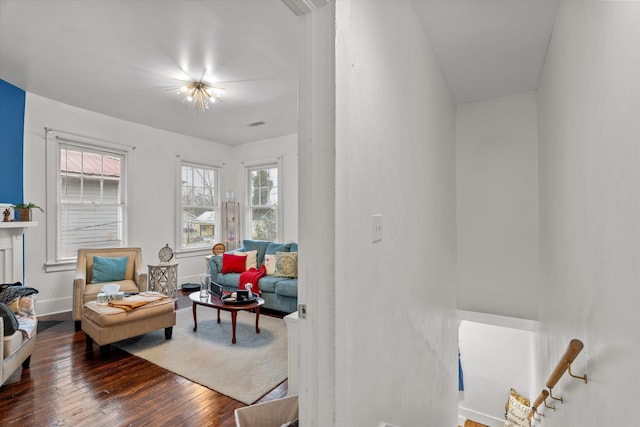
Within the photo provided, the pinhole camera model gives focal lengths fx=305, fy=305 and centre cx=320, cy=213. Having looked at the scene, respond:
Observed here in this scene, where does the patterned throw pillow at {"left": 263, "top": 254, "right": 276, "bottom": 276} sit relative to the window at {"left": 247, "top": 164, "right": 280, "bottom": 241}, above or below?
below

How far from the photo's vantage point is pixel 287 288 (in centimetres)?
402

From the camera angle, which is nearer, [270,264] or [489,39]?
[489,39]

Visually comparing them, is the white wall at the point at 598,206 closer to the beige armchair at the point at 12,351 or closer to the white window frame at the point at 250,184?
the beige armchair at the point at 12,351

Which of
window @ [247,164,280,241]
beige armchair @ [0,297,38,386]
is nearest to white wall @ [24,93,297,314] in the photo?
window @ [247,164,280,241]

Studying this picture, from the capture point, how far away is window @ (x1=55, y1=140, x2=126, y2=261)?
419 centimetres

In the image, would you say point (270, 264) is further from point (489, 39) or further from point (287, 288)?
point (489, 39)

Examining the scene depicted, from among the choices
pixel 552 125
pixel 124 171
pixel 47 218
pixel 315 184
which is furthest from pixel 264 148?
pixel 315 184

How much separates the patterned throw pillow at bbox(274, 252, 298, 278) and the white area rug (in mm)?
671

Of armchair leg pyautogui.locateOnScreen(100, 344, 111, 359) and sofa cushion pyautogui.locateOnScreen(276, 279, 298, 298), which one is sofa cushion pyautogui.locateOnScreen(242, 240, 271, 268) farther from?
armchair leg pyautogui.locateOnScreen(100, 344, 111, 359)

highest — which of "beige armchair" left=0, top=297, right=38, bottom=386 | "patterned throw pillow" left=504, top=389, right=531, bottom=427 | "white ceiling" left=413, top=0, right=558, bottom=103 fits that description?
"white ceiling" left=413, top=0, right=558, bottom=103

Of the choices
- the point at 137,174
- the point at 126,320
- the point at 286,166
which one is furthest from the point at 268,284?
the point at 137,174

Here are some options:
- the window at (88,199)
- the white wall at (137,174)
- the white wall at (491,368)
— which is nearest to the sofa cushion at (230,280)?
the white wall at (137,174)

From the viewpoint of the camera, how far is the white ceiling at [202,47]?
7.10 feet

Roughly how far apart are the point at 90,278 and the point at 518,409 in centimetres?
572
